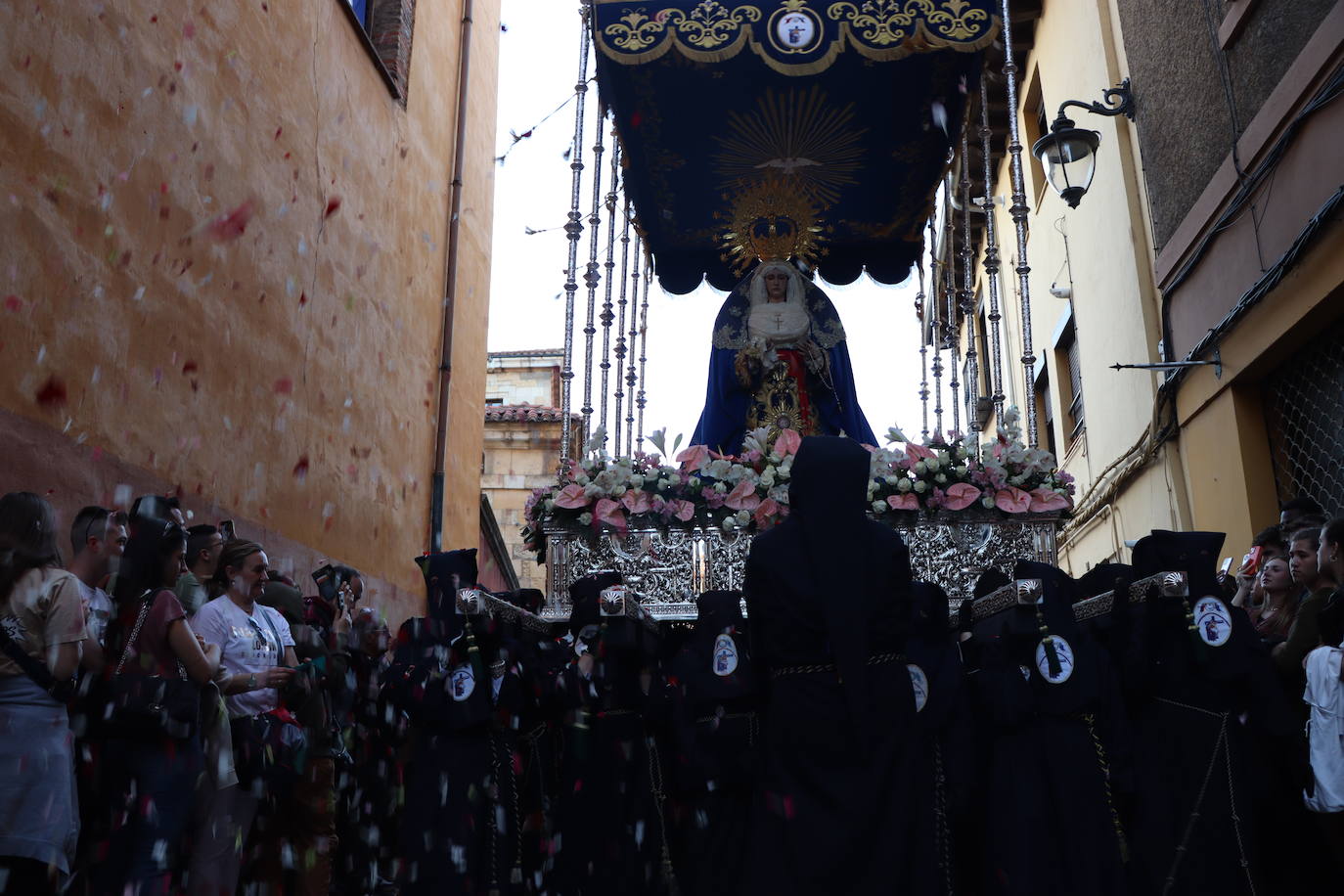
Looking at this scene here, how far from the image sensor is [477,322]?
1192 cm

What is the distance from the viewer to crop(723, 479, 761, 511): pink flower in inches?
237

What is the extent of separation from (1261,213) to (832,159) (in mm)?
3078

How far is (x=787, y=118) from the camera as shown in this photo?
334 inches

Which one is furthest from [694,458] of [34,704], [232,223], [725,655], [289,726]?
[34,704]

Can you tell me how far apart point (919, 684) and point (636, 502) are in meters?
2.07

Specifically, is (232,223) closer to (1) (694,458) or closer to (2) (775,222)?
(1) (694,458)

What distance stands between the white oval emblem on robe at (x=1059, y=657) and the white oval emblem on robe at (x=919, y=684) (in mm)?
448

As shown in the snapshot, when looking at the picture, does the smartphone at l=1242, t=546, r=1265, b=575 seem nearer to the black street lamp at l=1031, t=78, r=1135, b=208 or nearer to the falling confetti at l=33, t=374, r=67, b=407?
the black street lamp at l=1031, t=78, r=1135, b=208

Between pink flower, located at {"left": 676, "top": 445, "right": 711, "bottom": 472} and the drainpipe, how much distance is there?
15.5 feet

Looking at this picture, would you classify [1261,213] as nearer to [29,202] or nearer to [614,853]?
[614,853]

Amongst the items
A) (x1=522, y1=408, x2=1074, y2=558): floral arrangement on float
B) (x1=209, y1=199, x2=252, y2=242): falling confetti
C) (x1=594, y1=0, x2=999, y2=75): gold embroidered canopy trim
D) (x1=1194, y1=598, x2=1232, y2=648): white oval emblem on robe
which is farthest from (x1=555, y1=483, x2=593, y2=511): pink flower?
(x1=594, y1=0, x2=999, y2=75): gold embroidered canopy trim

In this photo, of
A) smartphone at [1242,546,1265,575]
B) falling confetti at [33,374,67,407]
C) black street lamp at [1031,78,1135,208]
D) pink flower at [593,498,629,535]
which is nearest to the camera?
falling confetti at [33,374,67,407]

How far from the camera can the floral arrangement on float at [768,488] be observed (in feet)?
19.5

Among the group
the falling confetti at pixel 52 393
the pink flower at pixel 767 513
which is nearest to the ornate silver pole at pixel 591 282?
the pink flower at pixel 767 513
